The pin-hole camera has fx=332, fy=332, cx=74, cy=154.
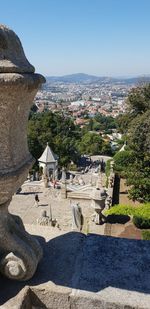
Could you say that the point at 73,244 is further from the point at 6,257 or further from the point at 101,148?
the point at 101,148

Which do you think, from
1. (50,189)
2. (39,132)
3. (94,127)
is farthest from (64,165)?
(94,127)

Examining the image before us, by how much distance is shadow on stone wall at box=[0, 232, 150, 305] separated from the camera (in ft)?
8.89

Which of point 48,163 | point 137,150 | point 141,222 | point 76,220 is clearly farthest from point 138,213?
point 48,163

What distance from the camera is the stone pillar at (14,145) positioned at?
220 cm

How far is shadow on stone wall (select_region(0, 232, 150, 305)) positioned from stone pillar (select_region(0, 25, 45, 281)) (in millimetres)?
162

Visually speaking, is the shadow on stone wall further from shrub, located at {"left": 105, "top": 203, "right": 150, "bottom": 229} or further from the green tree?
the green tree

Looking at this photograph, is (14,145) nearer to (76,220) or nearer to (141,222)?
(76,220)

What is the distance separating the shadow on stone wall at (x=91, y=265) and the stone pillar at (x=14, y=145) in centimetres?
16

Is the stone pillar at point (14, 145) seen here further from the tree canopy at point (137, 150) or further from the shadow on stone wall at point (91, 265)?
the tree canopy at point (137, 150)

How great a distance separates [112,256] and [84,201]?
52.3 feet

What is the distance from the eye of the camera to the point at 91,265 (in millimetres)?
2990

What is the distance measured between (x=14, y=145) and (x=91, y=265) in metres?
1.33

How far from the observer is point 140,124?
2406 cm

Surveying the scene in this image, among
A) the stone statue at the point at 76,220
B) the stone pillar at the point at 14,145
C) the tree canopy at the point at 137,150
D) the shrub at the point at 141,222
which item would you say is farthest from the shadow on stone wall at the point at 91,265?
the tree canopy at the point at 137,150
